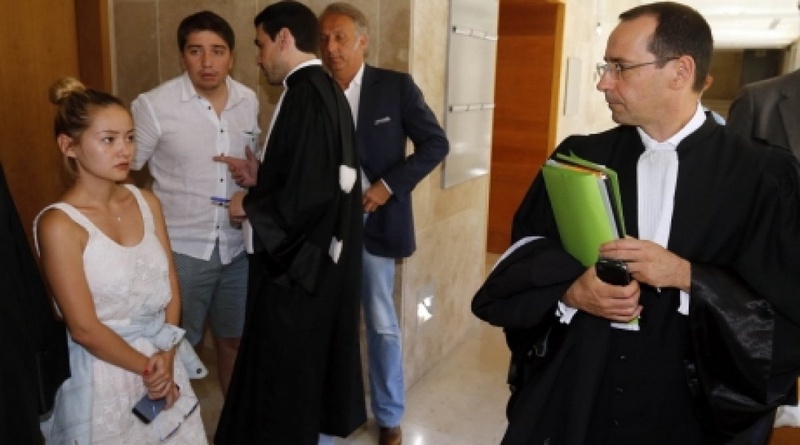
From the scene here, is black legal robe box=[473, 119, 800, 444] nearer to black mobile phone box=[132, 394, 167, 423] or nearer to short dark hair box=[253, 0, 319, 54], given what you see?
black mobile phone box=[132, 394, 167, 423]

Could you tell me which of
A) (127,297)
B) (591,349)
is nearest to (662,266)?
(591,349)

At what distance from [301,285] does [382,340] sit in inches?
30.1

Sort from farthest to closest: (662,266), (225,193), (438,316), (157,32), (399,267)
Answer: (438,316) < (157,32) < (399,267) < (225,193) < (662,266)

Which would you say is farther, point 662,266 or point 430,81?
point 430,81

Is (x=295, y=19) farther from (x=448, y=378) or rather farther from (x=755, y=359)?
(x=448, y=378)

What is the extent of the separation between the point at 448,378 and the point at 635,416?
2.24 m

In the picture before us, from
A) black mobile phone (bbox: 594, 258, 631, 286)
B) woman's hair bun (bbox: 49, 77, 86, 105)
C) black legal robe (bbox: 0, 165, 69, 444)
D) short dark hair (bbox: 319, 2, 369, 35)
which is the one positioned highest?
short dark hair (bbox: 319, 2, 369, 35)

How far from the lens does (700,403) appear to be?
1.44 metres

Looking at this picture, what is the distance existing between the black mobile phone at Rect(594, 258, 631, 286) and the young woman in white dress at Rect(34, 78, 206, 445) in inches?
47.4

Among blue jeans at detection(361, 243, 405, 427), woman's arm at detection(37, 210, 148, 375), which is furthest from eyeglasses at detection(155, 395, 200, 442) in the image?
blue jeans at detection(361, 243, 405, 427)

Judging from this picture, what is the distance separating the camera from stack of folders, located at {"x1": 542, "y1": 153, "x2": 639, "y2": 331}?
1292 mm

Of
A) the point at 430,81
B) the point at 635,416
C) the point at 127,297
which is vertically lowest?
the point at 635,416

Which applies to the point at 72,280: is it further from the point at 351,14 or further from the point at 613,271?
the point at 351,14

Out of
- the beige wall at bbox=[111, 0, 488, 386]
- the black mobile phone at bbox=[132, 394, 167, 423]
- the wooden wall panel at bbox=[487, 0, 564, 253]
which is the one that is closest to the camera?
the black mobile phone at bbox=[132, 394, 167, 423]
